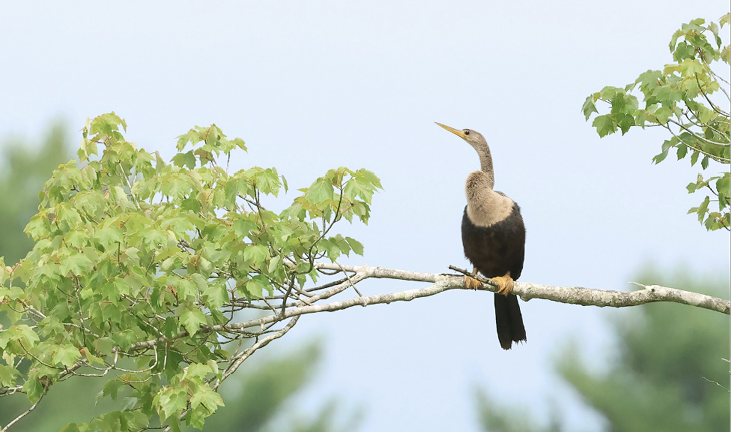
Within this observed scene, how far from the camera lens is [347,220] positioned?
4918 mm

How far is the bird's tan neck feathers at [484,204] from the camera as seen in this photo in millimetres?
6236

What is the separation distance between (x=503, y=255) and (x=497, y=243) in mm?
133

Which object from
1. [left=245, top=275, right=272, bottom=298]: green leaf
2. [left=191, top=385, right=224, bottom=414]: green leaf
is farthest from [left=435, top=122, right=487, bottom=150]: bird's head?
[left=191, top=385, right=224, bottom=414]: green leaf

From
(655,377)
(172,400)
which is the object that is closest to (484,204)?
(172,400)

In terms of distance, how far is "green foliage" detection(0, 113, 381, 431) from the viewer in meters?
4.37

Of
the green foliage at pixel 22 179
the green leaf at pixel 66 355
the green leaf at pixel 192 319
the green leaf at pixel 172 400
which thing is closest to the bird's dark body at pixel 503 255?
the green leaf at pixel 192 319

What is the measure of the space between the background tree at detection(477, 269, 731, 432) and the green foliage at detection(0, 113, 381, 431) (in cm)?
995

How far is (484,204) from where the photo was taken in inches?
246

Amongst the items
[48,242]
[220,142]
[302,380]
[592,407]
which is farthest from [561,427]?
[48,242]

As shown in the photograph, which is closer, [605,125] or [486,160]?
[605,125]

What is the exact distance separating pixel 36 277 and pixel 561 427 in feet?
39.3

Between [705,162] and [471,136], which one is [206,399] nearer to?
[471,136]

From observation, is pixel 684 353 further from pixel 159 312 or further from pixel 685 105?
pixel 159 312

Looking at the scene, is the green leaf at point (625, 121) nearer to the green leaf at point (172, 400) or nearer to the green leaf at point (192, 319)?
the green leaf at point (192, 319)
